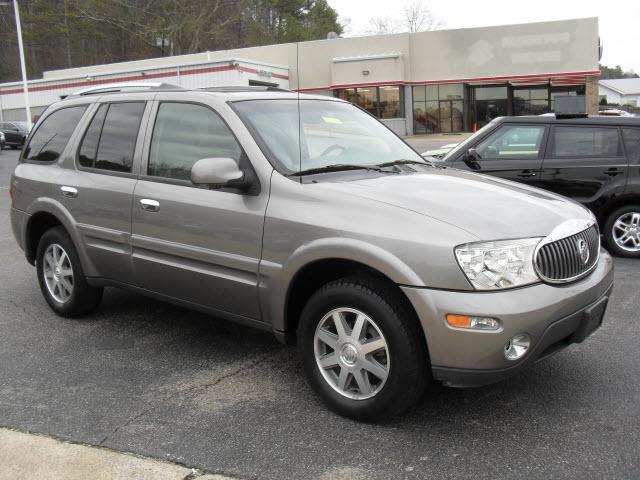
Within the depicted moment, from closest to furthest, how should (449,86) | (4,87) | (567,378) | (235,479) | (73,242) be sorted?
(235,479) → (567,378) → (73,242) → (449,86) → (4,87)

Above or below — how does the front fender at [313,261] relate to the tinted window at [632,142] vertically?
below

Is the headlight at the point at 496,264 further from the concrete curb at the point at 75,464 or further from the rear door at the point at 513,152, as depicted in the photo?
the rear door at the point at 513,152

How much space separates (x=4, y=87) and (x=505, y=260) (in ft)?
160

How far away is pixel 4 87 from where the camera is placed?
44719 mm

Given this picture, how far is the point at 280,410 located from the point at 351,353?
1.89 feet

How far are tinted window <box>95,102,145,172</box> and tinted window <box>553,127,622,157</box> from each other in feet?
16.3

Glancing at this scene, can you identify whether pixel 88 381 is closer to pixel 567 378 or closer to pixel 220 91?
pixel 220 91

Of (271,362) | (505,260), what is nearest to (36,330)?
(271,362)

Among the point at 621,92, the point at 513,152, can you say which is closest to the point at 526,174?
the point at 513,152

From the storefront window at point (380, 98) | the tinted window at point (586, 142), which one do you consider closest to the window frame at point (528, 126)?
the tinted window at point (586, 142)

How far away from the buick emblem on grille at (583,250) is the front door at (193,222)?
1752 mm

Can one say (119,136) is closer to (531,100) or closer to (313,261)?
(313,261)

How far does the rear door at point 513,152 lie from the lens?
747 cm

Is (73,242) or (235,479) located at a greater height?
(73,242)
